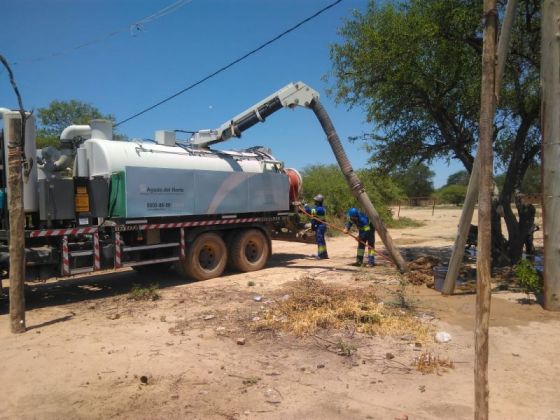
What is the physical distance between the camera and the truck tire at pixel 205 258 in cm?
1058

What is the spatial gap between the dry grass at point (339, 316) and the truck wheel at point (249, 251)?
3.94m

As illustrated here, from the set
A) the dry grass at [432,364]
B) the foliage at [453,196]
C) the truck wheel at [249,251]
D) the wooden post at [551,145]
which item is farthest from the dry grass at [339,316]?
the foliage at [453,196]

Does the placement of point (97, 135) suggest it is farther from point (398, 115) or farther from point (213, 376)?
point (398, 115)

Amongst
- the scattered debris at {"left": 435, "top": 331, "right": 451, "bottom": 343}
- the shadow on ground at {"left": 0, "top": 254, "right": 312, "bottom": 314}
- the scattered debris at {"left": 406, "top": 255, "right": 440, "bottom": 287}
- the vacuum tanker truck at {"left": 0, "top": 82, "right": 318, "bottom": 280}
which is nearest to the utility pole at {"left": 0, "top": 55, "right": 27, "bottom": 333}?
the vacuum tanker truck at {"left": 0, "top": 82, "right": 318, "bottom": 280}

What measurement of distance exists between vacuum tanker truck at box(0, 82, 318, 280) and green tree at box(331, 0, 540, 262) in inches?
68.6

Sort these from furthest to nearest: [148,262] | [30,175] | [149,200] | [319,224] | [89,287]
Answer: [319,224]
[89,287]
[148,262]
[149,200]
[30,175]

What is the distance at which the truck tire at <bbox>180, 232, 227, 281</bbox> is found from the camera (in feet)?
34.7

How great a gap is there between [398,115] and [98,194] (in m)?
7.36

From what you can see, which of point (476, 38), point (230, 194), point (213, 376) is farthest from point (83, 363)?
point (476, 38)

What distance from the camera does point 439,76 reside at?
10.6m

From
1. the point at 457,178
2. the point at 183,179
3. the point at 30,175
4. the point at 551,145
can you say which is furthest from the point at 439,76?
the point at 457,178

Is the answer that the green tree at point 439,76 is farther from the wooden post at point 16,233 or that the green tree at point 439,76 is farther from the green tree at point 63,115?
the green tree at point 63,115

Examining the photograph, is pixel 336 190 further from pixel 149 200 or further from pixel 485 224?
pixel 485 224

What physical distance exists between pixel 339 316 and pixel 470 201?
2.92 m
